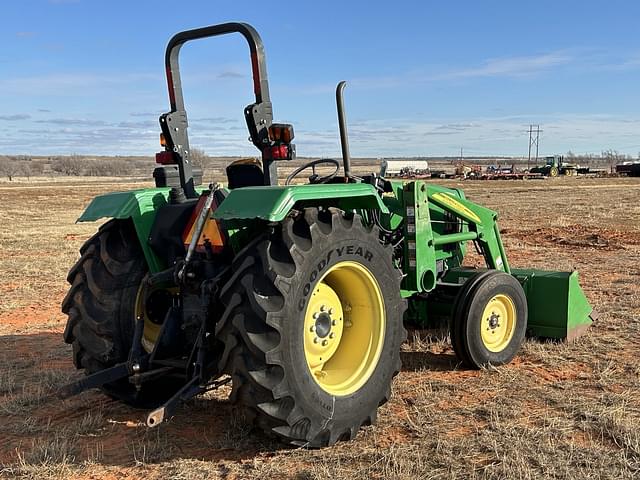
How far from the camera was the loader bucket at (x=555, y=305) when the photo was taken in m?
6.19

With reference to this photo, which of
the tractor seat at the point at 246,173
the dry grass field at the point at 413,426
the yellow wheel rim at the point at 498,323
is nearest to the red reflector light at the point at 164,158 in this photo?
the tractor seat at the point at 246,173

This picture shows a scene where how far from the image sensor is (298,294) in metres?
3.71

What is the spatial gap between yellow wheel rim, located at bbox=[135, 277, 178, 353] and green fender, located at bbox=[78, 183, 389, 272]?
0.23m

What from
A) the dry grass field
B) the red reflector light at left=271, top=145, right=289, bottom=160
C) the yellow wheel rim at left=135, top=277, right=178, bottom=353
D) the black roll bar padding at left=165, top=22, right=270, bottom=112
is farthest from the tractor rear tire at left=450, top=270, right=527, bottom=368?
the black roll bar padding at left=165, top=22, right=270, bottom=112

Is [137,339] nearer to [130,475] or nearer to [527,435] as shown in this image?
[130,475]

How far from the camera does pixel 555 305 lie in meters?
6.25

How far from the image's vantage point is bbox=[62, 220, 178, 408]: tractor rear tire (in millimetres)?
4547

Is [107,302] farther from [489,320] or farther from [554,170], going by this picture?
[554,170]

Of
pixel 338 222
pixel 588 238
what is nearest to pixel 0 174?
pixel 588 238

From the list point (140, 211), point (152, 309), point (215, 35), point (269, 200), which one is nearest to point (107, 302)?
point (152, 309)

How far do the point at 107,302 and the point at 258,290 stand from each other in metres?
1.51

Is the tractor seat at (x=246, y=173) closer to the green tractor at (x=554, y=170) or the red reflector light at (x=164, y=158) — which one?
the red reflector light at (x=164, y=158)

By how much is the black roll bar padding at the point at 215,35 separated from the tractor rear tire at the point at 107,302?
1048mm

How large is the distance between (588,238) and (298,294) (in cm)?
1173
